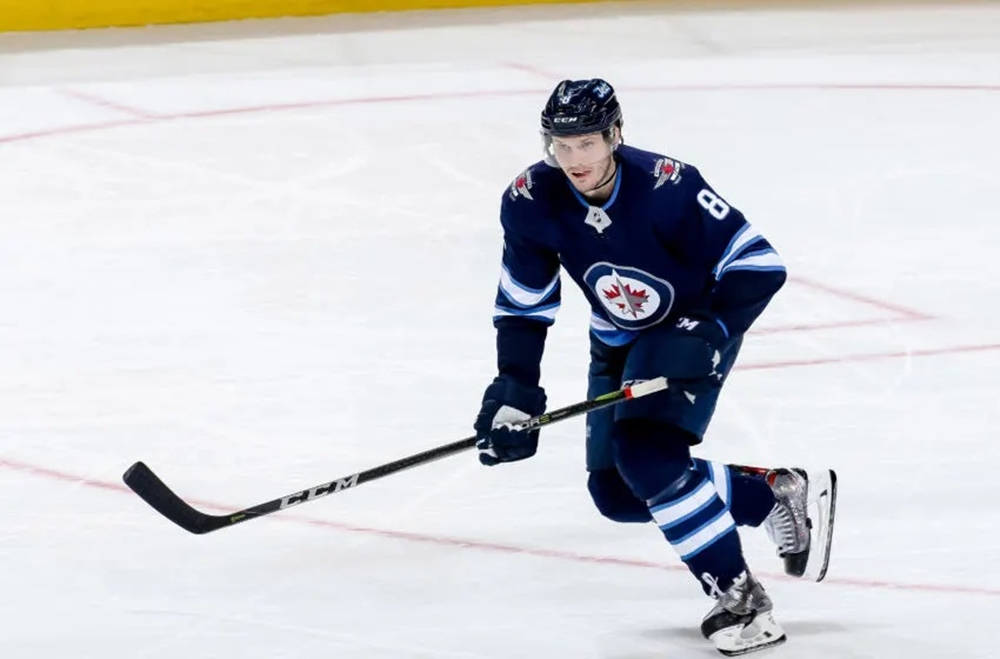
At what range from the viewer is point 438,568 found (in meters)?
3.43

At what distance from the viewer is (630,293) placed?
3107 mm

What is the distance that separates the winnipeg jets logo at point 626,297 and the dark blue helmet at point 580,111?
0.27 metres

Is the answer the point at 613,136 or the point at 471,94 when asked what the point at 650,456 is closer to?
the point at 613,136

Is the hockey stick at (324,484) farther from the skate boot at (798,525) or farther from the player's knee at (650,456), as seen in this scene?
the skate boot at (798,525)

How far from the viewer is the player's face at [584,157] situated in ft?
9.70

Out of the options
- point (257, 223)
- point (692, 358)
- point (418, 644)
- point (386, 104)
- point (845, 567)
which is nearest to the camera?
point (692, 358)

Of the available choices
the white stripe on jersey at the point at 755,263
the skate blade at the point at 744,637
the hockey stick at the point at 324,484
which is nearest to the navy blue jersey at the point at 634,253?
the white stripe on jersey at the point at 755,263

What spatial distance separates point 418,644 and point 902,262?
2.52 meters

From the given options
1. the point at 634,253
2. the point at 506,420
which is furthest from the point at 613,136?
the point at 506,420

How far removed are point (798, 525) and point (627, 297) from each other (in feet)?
1.74

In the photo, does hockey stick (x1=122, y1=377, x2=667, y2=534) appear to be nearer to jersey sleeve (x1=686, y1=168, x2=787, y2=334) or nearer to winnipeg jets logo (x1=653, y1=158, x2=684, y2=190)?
jersey sleeve (x1=686, y1=168, x2=787, y2=334)

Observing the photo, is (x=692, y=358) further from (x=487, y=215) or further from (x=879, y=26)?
(x=879, y=26)

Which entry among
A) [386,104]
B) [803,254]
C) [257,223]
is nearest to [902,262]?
[803,254]

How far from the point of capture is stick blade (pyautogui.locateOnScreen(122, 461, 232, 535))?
126 inches
